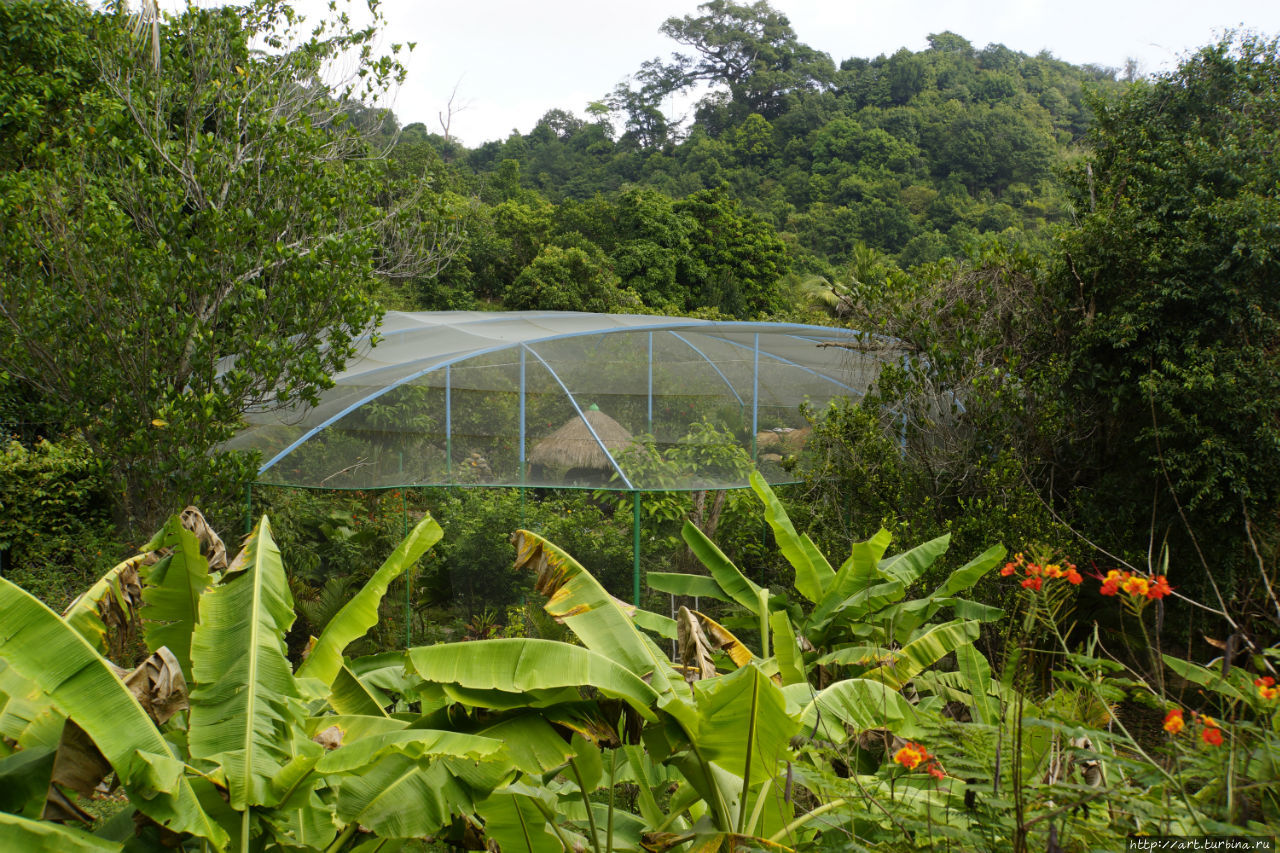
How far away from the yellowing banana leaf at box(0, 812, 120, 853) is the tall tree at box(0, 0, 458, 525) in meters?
4.58

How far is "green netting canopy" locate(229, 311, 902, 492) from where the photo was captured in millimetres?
7602

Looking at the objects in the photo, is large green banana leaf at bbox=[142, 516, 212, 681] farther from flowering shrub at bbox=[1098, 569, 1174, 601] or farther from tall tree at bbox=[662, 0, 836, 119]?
tall tree at bbox=[662, 0, 836, 119]

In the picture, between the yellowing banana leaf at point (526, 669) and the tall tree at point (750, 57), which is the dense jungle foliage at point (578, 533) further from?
the tall tree at point (750, 57)

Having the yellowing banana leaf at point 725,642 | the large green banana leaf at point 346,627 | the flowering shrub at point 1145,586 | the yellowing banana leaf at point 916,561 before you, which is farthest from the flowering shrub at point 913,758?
the yellowing banana leaf at point 916,561

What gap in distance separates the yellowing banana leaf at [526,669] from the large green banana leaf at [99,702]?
37.1 inches

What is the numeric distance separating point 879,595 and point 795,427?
3.95 meters

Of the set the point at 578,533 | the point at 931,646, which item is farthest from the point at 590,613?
the point at 578,533

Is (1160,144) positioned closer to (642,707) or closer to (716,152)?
(642,707)

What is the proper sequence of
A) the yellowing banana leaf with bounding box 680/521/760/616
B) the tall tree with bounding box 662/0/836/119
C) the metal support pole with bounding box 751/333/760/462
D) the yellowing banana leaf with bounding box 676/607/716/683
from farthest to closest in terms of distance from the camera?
the tall tree with bounding box 662/0/836/119 → the metal support pole with bounding box 751/333/760/462 → the yellowing banana leaf with bounding box 680/521/760/616 → the yellowing banana leaf with bounding box 676/607/716/683

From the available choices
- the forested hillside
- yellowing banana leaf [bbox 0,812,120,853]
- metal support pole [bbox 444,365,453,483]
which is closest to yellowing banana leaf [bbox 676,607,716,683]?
yellowing banana leaf [bbox 0,812,120,853]

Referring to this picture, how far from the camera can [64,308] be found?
6422mm

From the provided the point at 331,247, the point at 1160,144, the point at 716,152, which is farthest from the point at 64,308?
the point at 716,152

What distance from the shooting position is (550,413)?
7812 mm

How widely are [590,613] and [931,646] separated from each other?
2321mm
